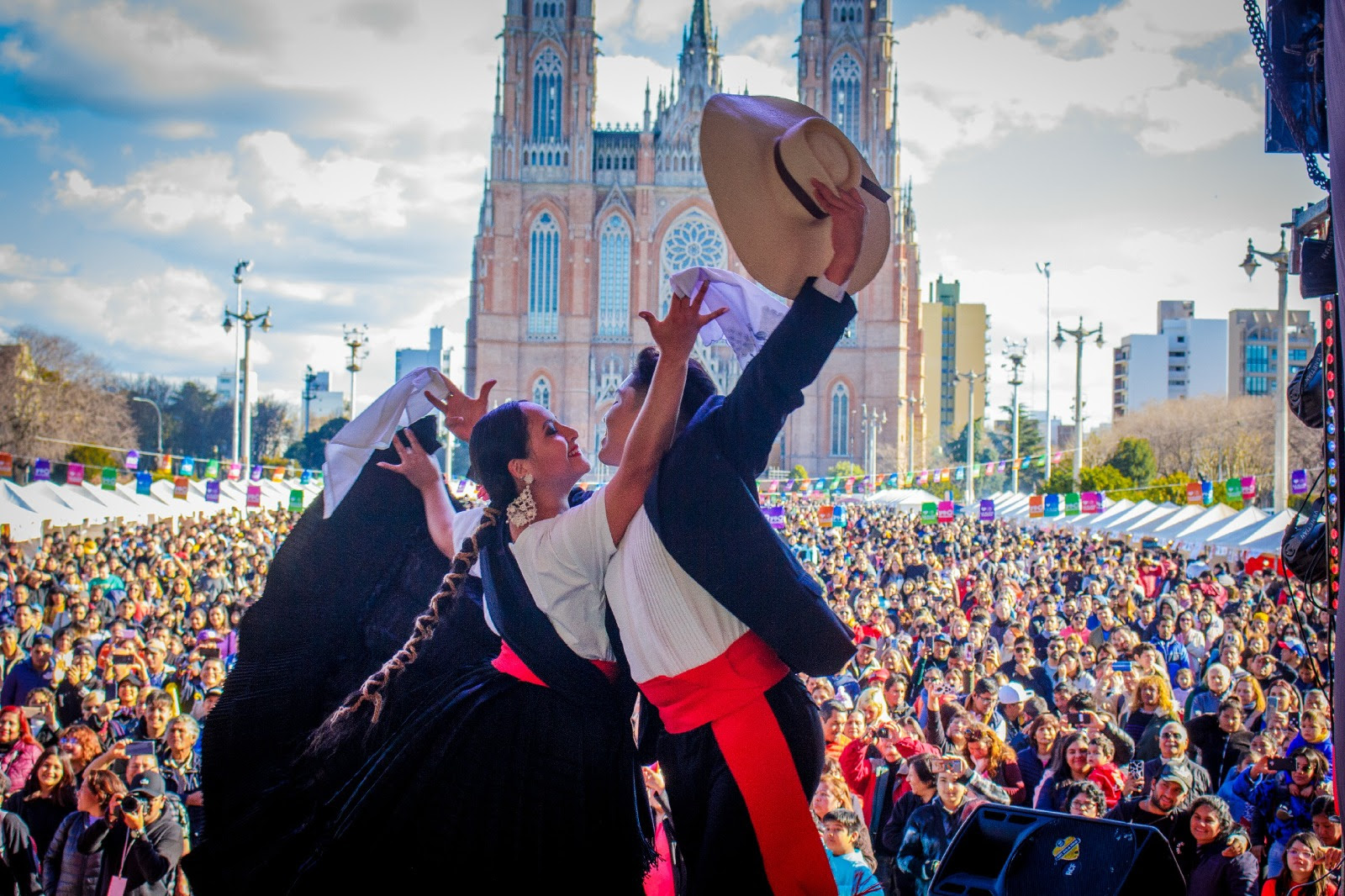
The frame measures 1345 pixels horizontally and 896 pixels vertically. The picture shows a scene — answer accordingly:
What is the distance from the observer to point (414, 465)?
2.91 m

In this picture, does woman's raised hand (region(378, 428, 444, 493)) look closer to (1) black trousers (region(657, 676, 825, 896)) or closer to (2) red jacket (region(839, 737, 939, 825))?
(1) black trousers (region(657, 676, 825, 896))

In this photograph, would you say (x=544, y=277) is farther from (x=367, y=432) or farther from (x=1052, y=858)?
(x=1052, y=858)

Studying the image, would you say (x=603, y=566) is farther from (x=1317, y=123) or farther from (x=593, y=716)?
(x=1317, y=123)

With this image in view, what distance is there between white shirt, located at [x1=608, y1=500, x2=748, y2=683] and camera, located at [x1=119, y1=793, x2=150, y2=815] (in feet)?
10.2

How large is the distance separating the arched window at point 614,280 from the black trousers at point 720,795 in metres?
55.4

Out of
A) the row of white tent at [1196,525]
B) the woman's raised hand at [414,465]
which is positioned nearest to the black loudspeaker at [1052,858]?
the woman's raised hand at [414,465]

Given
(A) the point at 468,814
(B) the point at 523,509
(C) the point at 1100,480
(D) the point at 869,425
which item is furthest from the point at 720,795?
(D) the point at 869,425

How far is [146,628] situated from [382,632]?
8428mm

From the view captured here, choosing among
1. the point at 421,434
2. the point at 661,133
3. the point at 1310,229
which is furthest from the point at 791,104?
the point at 661,133

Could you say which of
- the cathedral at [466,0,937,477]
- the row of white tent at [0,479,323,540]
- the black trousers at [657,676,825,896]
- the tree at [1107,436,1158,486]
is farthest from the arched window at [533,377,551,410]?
the black trousers at [657,676,825,896]

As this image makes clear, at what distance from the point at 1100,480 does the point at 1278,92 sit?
2586 cm

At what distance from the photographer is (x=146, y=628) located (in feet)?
32.9

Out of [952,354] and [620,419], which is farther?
[952,354]

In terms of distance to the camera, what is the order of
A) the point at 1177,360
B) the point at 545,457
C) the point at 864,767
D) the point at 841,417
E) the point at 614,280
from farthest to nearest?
the point at 1177,360 < the point at 841,417 < the point at 614,280 < the point at 864,767 < the point at 545,457
